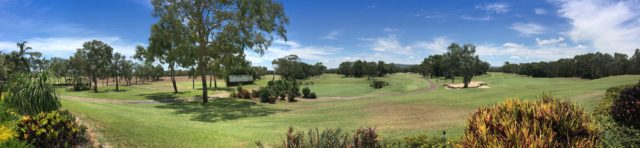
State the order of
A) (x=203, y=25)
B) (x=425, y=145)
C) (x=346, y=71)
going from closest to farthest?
1. (x=425, y=145)
2. (x=203, y=25)
3. (x=346, y=71)

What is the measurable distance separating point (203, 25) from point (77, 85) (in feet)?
161

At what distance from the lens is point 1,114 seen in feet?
33.6

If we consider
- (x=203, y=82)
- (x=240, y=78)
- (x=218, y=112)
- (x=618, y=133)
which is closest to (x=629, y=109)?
(x=618, y=133)

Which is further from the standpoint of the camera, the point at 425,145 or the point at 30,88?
the point at 30,88

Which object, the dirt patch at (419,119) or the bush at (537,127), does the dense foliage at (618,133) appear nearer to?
the bush at (537,127)

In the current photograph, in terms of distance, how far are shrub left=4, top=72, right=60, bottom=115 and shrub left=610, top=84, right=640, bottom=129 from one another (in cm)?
1665

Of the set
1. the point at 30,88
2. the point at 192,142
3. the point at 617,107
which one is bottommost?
the point at 192,142

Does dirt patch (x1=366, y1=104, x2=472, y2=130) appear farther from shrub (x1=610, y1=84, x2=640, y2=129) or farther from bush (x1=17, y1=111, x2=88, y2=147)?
bush (x1=17, y1=111, x2=88, y2=147)

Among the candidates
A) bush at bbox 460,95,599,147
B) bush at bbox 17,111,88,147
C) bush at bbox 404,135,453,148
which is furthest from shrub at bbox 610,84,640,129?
bush at bbox 17,111,88,147

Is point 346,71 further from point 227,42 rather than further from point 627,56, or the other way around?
point 227,42

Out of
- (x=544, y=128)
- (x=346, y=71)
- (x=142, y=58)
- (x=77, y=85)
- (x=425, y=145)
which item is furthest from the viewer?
(x=346, y=71)

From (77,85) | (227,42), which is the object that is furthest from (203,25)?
(77,85)

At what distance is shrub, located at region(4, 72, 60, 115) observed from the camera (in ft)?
35.1

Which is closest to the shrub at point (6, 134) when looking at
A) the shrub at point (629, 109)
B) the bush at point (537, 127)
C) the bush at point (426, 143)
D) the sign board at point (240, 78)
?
the bush at point (426, 143)
